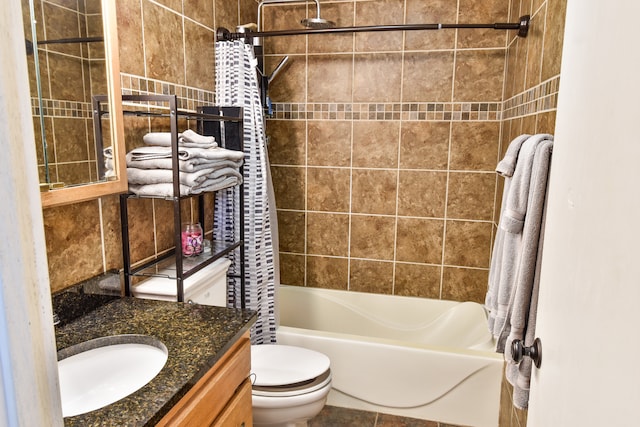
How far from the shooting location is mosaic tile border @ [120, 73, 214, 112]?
1.64 metres

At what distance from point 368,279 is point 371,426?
0.96m

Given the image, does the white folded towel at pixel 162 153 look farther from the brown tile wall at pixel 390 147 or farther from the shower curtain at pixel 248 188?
the brown tile wall at pixel 390 147

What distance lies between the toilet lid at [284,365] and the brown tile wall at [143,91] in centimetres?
66

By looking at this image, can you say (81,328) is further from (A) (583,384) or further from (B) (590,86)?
(B) (590,86)

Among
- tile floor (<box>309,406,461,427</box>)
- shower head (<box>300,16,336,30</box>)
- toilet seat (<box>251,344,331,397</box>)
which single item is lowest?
tile floor (<box>309,406,461,427</box>)

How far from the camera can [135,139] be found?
171cm

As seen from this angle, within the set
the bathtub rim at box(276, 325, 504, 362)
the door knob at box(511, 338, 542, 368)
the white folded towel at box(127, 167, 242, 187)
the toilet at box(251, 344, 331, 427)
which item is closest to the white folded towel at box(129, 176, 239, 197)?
the white folded towel at box(127, 167, 242, 187)

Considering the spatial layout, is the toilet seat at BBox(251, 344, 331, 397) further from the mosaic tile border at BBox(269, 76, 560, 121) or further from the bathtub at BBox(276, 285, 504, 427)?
the mosaic tile border at BBox(269, 76, 560, 121)

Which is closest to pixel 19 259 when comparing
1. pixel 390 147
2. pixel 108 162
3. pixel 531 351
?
pixel 531 351

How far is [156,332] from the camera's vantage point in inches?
49.8

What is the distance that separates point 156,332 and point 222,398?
0.88 ft

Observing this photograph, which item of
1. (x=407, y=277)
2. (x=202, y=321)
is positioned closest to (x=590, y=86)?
(x=202, y=321)

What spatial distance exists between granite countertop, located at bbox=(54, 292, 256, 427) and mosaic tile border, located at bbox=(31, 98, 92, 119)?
54 centimetres

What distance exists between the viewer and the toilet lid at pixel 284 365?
181 centimetres
